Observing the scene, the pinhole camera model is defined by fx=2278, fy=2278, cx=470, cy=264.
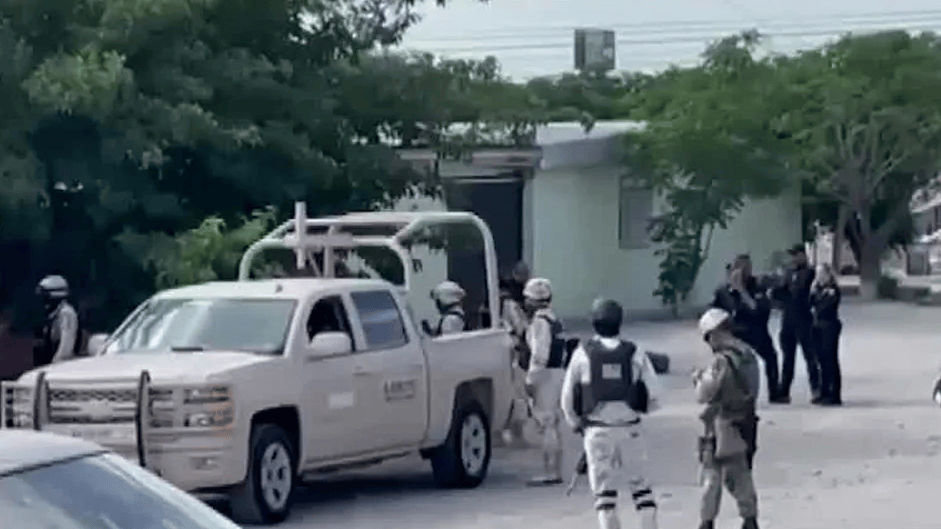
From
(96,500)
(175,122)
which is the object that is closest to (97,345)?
(175,122)

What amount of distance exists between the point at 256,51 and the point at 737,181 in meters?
22.4

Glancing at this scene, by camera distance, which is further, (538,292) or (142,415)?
(538,292)

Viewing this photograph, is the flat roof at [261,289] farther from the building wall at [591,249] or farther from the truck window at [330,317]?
the building wall at [591,249]

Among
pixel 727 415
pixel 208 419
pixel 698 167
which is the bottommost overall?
pixel 208 419

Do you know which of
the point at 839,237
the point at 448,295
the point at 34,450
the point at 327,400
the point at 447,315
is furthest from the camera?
the point at 839,237

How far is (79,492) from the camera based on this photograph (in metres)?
6.36

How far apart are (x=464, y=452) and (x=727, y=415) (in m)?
5.47

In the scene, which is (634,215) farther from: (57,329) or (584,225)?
(57,329)

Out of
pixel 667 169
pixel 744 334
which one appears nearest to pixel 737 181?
pixel 667 169

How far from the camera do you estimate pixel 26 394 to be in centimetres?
1650

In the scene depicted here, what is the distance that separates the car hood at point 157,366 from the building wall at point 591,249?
26.1 m

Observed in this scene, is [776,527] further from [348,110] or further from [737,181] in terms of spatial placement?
[737,181]

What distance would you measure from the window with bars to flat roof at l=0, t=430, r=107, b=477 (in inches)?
1603

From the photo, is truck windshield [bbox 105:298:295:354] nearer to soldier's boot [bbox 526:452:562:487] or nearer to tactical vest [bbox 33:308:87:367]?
tactical vest [bbox 33:308:87:367]
